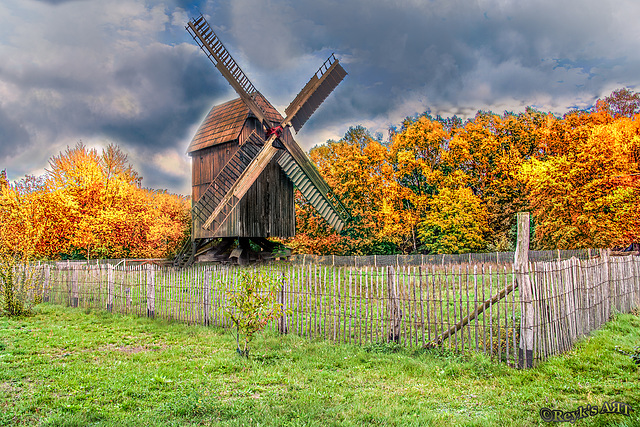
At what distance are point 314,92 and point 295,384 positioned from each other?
19382 mm

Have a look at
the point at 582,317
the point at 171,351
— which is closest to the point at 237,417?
the point at 171,351

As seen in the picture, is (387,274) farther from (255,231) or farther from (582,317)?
(255,231)

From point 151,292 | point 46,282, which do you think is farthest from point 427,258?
point 46,282

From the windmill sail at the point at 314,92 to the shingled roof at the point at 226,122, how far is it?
938 millimetres

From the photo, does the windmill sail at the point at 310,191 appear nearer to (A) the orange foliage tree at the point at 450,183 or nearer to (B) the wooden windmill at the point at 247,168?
(B) the wooden windmill at the point at 247,168

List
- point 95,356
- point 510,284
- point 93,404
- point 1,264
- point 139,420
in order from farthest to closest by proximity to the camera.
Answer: point 1,264
point 95,356
point 510,284
point 93,404
point 139,420

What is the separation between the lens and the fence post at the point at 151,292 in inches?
491

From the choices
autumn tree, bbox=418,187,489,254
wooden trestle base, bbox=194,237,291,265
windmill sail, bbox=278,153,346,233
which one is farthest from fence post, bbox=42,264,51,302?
autumn tree, bbox=418,187,489,254

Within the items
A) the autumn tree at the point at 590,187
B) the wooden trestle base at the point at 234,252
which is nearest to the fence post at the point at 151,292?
the wooden trestle base at the point at 234,252

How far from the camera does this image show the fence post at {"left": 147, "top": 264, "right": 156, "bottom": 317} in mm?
12477

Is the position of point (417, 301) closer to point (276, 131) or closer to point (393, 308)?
point (393, 308)

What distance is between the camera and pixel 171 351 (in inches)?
338

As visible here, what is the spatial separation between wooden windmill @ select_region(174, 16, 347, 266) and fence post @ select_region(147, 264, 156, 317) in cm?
730

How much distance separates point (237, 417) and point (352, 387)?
1.86m
